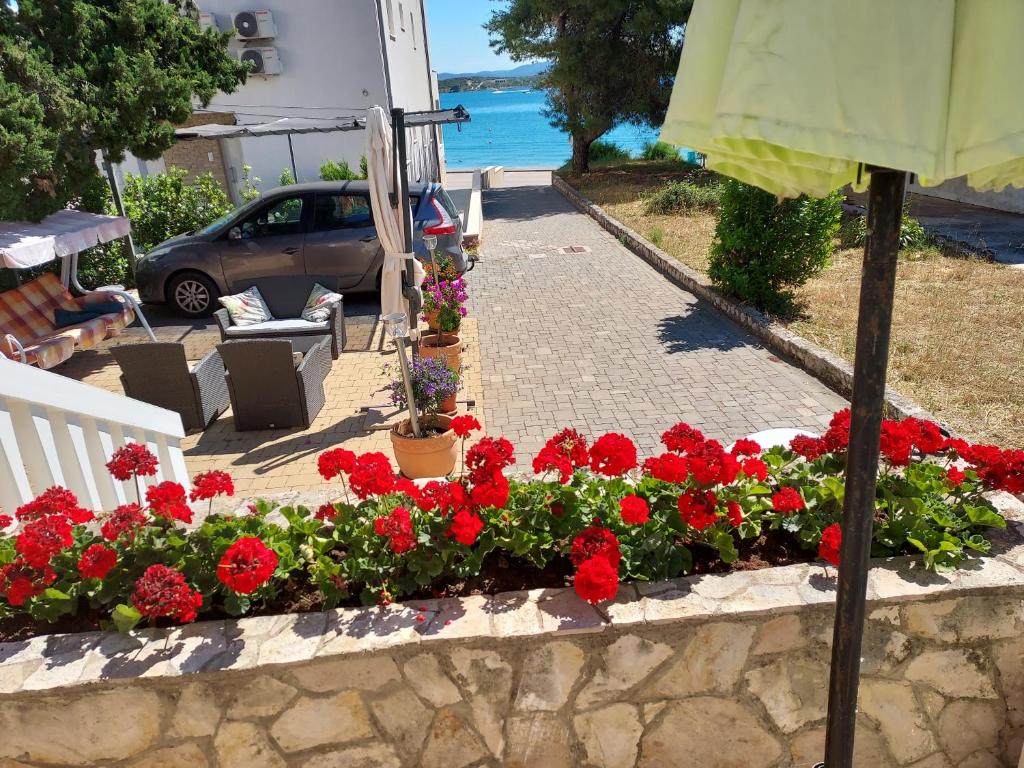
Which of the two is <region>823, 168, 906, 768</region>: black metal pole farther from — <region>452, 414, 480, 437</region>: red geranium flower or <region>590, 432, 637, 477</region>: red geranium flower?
<region>452, 414, 480, 437</region>: red geranium flower

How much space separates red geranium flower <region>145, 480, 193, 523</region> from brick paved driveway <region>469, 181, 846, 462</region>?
119 inches

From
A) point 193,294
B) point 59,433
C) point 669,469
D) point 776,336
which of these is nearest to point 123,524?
point 59,433

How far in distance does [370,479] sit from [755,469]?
146 centimetres

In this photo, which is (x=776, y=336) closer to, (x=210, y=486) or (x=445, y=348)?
(x=445, y=348)

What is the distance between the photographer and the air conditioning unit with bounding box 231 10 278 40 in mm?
15930

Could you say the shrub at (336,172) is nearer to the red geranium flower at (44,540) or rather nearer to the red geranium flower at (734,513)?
the red geranium flower at (44,540)

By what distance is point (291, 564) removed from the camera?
8.11 ft

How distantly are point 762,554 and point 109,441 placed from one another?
3.25 metres

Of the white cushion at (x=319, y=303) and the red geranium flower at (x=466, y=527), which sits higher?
the red geranium flower at (x=466, y=527)

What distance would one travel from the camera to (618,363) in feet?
24.3

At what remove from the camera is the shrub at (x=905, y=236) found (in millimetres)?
11172

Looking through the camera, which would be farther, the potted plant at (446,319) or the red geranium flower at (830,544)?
the potted plant at (446,319)

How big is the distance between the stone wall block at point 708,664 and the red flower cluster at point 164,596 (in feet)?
4.95

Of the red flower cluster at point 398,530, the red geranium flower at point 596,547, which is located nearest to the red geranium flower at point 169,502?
the red flower cluster at point 398,530
